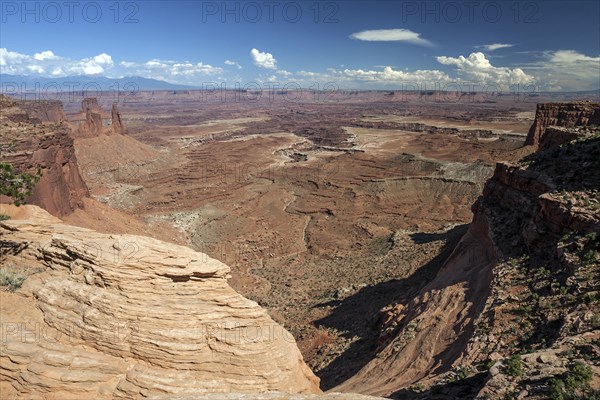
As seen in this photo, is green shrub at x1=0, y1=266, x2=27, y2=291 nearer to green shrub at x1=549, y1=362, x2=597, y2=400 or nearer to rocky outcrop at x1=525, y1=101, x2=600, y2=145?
green shrub at x1=549, y1=362, x2=597, y2=400

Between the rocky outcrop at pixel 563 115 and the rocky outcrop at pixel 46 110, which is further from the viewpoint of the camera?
the rocky outcrop at pixel 46 110

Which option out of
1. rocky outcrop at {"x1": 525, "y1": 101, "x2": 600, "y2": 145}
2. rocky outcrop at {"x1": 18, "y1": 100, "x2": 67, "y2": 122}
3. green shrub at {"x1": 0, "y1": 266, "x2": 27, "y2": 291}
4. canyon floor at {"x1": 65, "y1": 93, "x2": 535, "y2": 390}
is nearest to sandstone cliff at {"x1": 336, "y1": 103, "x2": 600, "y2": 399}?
canyon floor at {"x1": 65, "y1": 93, "x2": 535, "y2": 390}

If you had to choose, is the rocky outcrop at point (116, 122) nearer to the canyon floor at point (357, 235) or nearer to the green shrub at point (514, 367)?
the canyon floor at point (357, 235)

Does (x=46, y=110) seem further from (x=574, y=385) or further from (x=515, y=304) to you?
(x=574, y=385)

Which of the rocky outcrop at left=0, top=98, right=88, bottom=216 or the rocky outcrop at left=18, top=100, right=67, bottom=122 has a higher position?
the rocky outcrop at left=18, top=100, right=67, bottom=122

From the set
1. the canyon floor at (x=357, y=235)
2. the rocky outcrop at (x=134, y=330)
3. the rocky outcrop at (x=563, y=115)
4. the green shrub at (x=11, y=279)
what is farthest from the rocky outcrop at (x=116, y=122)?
the rocky outcrop at (x=134, y=330)

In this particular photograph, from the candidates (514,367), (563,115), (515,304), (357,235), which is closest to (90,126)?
(357,235)

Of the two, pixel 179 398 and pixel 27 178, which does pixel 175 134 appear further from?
pixel 179 398
